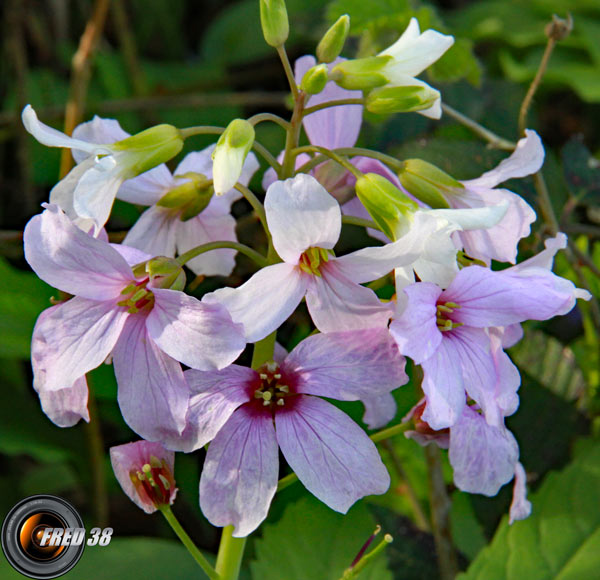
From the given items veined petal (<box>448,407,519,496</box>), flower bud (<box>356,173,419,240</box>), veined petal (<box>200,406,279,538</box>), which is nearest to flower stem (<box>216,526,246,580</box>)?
veined petal (<box>200,406,279,538</box>)

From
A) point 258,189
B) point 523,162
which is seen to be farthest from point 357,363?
point 258,189

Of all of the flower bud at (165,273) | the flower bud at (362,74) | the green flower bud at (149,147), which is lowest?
the flower bud at (165,273)

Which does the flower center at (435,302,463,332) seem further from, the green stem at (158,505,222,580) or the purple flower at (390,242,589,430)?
the green stem at (158,505,222,580)

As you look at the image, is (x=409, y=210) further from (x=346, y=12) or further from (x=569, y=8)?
(x=569, y=8)

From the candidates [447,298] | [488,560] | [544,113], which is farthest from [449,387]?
[544,113]

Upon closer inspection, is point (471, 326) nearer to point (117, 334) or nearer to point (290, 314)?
point (290, 314)

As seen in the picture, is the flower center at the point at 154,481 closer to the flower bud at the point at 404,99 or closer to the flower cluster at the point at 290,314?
the flower cluster at the point at 290,314

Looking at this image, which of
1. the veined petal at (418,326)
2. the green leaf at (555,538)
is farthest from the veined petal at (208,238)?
the green leaf at (555,538)
